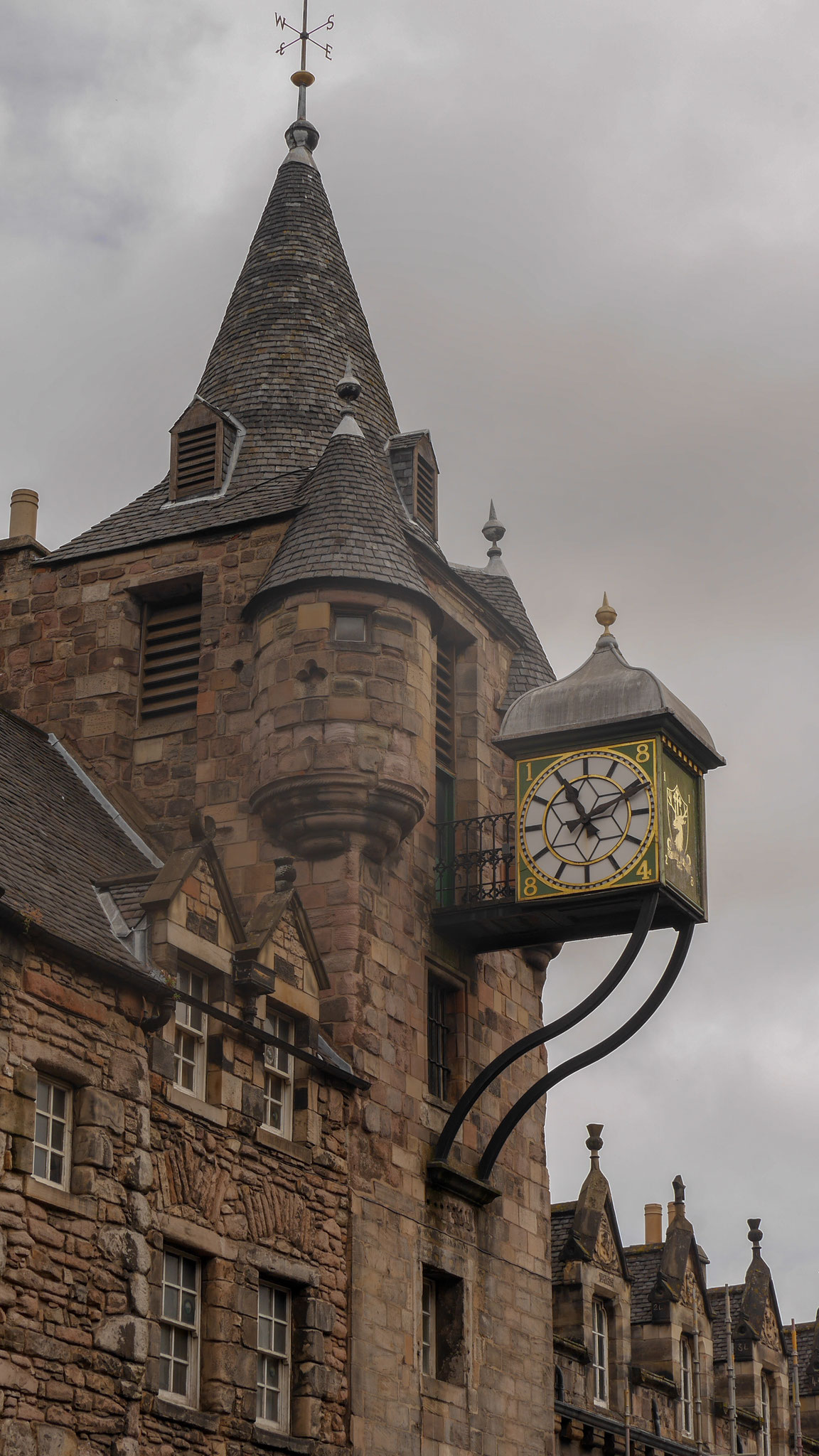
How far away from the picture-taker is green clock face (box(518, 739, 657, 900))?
23969 mm

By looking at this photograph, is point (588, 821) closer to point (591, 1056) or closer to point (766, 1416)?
point (591, 1056)

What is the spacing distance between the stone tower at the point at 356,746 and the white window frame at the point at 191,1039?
2640 millimetres

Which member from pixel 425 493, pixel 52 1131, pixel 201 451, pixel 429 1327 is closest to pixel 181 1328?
pixel 52 1131

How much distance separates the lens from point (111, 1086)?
62.5 ft

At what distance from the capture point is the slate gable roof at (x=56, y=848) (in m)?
19.3

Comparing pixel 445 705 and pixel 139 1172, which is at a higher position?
pixel 445 705

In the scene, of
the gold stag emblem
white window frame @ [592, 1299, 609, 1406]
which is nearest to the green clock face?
the gold stag emblem

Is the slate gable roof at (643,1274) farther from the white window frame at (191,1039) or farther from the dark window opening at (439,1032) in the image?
the white window frame at (191,1039)

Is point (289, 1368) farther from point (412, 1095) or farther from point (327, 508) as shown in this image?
point (327, 508)

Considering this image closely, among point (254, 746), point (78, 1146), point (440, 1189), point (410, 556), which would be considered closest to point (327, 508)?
point (410, 556)

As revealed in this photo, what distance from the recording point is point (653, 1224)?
39.6 m

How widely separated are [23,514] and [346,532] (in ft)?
16.0

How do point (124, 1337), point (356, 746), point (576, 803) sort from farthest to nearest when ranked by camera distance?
point (576, 803) < point (356, 746) < point (124, 1337)

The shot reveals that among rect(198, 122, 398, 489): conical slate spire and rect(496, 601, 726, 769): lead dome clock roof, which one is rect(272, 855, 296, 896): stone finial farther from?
rect(198, 122, 398, 489): conical slate spire
